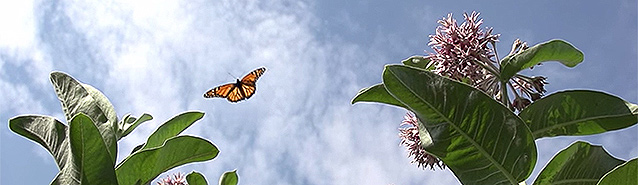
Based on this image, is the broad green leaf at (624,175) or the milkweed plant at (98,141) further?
the milkweed plant at (98,141)

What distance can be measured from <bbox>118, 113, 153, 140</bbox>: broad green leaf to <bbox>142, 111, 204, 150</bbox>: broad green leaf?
0.13 meters

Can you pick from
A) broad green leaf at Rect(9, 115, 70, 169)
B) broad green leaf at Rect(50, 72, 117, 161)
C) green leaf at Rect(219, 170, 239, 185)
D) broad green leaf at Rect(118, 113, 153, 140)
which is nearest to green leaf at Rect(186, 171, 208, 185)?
green leaf at Rect(219, 170, 239, 185)

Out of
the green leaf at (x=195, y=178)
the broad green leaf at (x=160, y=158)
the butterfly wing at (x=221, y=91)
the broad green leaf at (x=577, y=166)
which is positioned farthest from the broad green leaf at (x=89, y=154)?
the butterfly wing at (x=221, y=91)

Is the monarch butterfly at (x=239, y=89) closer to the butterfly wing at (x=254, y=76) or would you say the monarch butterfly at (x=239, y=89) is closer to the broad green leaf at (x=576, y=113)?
the butterfly wing at (x=254, y=76)

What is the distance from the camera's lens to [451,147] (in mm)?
1688

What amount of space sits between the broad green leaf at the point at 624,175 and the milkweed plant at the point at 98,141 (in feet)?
3.72

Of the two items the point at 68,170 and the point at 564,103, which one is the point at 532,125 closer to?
the point at 564,103

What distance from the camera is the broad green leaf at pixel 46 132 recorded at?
180 cm

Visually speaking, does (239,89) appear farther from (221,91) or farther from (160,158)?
(160,158)

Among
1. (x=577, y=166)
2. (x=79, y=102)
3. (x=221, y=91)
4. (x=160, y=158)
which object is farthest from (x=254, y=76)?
(x=577, y=166)

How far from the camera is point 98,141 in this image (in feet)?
5.21

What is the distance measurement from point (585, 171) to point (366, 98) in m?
0.69

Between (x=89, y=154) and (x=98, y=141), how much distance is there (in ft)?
0.13

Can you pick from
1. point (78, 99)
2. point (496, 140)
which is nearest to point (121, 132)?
point (78, 99)
